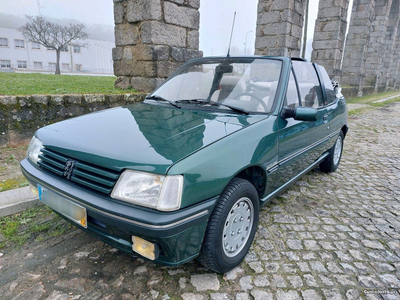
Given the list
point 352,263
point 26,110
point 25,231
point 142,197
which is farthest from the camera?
point 26,110

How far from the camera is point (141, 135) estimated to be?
2.01m

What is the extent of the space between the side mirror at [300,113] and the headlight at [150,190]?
1.39m

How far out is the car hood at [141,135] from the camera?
1.72 metres

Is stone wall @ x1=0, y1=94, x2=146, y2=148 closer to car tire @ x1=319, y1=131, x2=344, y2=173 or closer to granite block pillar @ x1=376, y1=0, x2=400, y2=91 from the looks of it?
car tire @ x1=319, y1=131, x2=344, y2=173

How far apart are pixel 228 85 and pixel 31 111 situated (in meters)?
3.02

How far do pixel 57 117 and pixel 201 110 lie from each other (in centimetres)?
284

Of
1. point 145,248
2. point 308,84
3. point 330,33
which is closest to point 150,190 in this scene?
point 145,248

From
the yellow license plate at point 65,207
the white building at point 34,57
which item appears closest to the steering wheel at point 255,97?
the yellow license plate at point 65,207

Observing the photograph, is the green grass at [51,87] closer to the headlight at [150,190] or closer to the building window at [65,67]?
the headlight at [150,190]

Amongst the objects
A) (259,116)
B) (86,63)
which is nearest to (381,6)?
(259,116)

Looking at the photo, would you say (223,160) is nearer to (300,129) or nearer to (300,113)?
(300,113)

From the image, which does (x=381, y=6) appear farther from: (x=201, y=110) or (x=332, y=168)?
(x=201, y=110)

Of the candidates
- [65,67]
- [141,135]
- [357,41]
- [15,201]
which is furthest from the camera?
[65,67]

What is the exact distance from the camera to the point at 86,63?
60.8 meters
